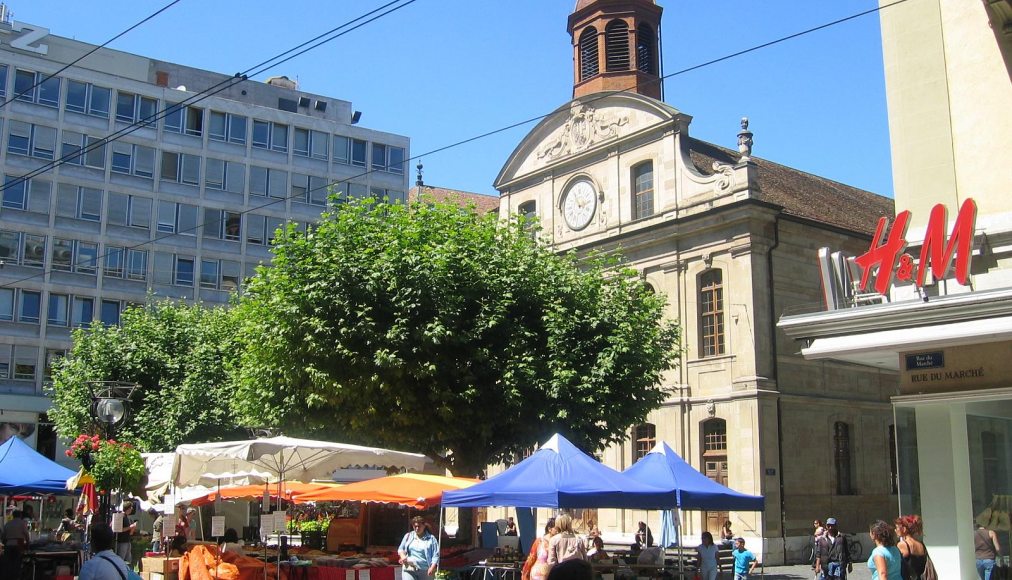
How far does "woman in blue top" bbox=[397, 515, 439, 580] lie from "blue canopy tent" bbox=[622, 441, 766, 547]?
3.22 metres

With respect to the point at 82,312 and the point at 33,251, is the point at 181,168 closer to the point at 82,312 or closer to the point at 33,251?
the point at 33,251

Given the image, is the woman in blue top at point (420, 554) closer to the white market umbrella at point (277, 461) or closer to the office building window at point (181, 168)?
the white market umbrella at point (277, 461)

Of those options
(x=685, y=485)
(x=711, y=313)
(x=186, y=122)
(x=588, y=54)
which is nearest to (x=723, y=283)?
(x=711, y=313)

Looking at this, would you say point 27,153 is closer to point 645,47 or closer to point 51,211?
point 51,211

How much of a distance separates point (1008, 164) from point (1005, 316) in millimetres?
2271

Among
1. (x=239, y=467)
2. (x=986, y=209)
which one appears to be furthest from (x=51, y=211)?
(x=986, y=209)

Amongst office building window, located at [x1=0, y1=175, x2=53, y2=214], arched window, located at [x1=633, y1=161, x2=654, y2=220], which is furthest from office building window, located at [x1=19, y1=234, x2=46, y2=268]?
arched window, located at [x1=633, y1=161, x2=654, y2=220]

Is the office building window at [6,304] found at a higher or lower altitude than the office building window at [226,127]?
lower

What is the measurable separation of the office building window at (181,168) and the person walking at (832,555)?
120 feet

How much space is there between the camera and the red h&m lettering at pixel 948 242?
1278cm

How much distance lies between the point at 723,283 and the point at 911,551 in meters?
20.9

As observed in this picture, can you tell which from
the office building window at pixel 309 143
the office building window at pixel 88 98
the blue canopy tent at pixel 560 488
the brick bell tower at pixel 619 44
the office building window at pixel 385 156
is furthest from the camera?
the office building window at pixel 385 156

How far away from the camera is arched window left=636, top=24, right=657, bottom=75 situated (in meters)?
36.5

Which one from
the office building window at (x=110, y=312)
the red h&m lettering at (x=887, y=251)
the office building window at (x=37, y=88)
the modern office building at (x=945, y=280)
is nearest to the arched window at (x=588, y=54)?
the modern office building at (x=945, y=280)
